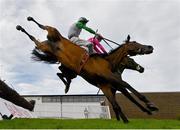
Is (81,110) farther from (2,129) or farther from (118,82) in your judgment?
(2,129)

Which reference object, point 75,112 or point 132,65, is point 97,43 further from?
point 75,112

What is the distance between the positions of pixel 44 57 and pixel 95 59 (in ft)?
6.17

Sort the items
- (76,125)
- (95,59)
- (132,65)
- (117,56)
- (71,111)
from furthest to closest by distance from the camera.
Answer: (71,111), (132,65), (117,56), (95,59), (76,125)

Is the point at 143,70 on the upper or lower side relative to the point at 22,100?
upper

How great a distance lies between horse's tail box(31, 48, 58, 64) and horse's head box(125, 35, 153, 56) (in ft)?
7.03

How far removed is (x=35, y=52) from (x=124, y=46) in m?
2.82

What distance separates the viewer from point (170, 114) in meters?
42.1

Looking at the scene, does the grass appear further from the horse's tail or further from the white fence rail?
the white fence rail

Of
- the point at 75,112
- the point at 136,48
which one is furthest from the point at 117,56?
the point at 75,112

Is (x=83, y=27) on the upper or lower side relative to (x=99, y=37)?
upper

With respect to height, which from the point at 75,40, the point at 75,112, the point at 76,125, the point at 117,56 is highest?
the point at 75,112

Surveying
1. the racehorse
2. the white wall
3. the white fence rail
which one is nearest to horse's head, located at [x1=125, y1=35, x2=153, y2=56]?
the racehorse

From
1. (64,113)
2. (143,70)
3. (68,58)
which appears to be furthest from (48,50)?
(64,113)

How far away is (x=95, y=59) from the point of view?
1167 centimetres
